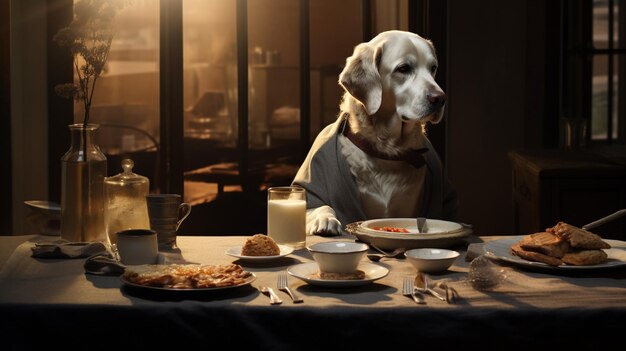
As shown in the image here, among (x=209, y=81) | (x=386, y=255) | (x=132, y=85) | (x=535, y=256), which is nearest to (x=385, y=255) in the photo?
(x=386, y=255)

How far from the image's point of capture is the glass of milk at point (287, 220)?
79.6 inches

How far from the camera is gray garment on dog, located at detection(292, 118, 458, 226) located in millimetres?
2664

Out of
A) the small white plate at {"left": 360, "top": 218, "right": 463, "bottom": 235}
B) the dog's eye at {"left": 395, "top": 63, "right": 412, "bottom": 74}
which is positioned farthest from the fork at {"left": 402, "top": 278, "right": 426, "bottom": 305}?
the dog's eye at {"left": 395, "top": 63, "right": 412, "bottom": 74}

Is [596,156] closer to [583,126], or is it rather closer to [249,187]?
[583,126]

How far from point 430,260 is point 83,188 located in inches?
33.1

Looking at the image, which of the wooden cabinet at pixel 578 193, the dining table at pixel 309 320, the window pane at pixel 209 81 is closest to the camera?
the dining table at pixel 309 320

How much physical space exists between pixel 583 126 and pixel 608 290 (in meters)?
2.80

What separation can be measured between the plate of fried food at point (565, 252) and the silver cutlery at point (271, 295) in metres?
0.50

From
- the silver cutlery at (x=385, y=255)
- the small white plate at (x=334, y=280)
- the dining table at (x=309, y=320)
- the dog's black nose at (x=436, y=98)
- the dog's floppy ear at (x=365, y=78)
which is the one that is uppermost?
the dog's floppy ear at (x=365, y=78)

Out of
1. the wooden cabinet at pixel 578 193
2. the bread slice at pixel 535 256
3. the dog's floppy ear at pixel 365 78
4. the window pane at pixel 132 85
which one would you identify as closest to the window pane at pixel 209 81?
the window pane at pixel 132 85

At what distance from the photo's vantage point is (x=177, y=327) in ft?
4.65

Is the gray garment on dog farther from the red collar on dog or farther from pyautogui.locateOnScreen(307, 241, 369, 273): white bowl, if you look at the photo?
pyautogui.locateOnScreen(307, 241, 369, 273): white bowl

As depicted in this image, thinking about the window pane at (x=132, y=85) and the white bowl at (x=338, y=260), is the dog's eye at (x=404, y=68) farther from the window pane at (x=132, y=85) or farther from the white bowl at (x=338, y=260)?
the window pane at (x=132, y=85)

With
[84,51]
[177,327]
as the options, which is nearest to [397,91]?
[84,51]
